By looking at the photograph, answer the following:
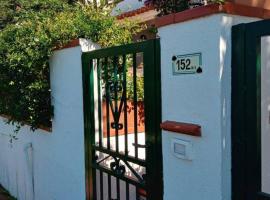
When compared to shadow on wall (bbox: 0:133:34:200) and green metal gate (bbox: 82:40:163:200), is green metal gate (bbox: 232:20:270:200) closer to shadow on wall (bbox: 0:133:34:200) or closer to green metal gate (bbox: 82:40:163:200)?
green metal gate (bbox: 82:40:163:200)

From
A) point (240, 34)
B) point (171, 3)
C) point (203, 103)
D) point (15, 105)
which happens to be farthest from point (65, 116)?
point (240, 34)

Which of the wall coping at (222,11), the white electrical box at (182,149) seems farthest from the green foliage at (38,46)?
the white electrical box at (182,149)

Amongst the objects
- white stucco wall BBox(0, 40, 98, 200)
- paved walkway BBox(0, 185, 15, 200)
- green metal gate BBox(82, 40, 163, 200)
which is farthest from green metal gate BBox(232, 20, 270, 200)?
paved walkway BBox(0, 185, 15, 200)

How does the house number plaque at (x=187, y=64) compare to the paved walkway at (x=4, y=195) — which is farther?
the paved walkway at (x=4, y=195)

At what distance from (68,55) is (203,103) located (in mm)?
2530

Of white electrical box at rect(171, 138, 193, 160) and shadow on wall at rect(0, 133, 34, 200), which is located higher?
white electrical box at rect(171, 138, 193, 160)

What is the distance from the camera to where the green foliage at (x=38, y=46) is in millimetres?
4961

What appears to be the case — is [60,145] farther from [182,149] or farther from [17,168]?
[182,149]

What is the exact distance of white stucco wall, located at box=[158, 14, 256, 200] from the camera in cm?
262

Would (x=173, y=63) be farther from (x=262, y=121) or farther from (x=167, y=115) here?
(x=262, y=121)

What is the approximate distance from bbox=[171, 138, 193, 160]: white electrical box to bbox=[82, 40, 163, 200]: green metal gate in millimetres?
273

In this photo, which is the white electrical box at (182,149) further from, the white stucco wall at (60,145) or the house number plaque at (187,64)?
the white stucco wall at (60,145)

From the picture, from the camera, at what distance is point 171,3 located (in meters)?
4.51

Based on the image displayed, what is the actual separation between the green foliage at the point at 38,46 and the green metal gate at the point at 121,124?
0.60 meters
